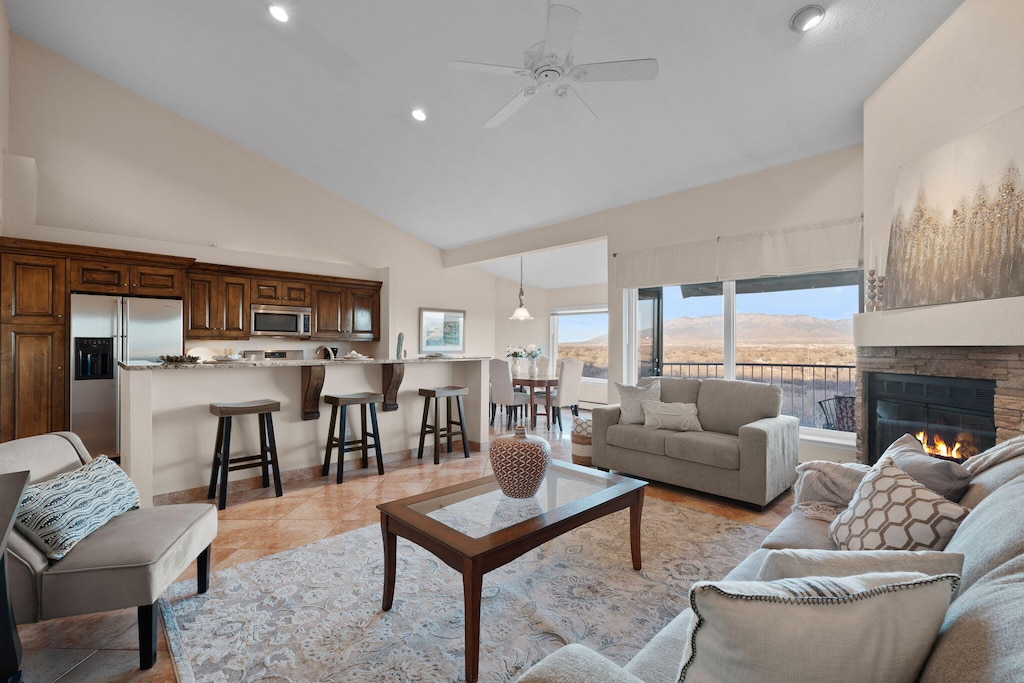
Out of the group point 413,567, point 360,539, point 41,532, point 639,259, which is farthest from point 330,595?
point 639,259

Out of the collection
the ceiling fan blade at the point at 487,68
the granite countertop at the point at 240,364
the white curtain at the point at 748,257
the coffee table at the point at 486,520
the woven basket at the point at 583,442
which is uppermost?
the ceiling fan blade at the point at 487,68

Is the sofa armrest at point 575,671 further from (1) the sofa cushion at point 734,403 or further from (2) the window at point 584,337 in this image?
(2) the window at point 584,337

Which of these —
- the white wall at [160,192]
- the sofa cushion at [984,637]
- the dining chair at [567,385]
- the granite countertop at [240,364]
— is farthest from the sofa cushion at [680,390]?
the white wall at [160,192]

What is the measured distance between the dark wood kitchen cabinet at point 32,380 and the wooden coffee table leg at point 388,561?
13.8 ft

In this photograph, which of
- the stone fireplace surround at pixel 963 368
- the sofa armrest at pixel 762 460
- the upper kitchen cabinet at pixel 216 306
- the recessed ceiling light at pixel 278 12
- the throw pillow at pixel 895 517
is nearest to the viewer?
the throw pillow at pixel 895 517

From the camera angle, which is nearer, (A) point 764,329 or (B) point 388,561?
(B) point 388,561

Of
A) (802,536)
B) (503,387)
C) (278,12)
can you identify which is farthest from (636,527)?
(278,12)

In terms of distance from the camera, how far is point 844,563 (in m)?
0.85

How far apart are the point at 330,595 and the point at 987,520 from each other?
2.34m

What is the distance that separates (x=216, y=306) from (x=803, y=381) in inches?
245

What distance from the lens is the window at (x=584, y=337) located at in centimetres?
819

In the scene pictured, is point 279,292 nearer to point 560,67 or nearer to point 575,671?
point 560,67

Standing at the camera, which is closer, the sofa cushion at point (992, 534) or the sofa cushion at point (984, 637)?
the sofa cushion at point (984, 637)

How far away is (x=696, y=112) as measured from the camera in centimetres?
354
